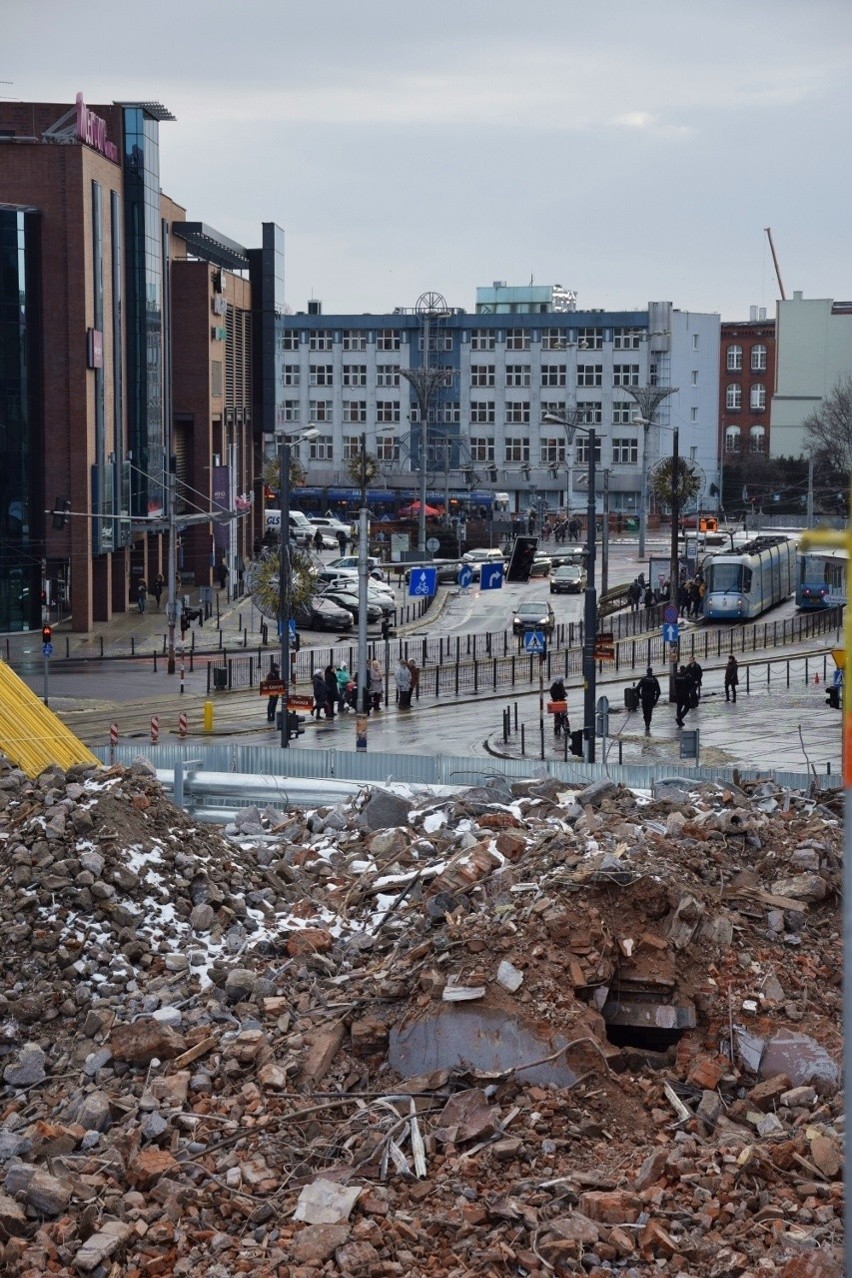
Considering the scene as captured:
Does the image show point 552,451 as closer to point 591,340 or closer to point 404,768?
point 591,340

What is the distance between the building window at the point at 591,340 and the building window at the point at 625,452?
6320 millimetres

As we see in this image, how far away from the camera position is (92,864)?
15.8 metres

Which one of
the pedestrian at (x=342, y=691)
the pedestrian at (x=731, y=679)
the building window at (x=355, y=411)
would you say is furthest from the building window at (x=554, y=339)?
the pedestrian at (x=342, y=691)

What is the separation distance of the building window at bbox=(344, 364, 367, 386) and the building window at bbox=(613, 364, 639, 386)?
18555 mm

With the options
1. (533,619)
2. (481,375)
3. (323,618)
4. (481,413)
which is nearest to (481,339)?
(481,375)

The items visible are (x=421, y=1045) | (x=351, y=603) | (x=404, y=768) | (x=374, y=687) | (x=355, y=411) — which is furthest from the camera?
(x=355, y=411)

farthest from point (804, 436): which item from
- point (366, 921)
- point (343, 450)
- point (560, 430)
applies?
point (366, 921)

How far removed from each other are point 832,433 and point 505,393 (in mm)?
22011

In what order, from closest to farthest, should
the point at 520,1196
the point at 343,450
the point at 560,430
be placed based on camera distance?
the point at 520,1196 → the point at 560,430 → the point at 343,450

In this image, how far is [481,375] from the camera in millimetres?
117312

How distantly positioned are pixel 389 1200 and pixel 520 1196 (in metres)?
0.90

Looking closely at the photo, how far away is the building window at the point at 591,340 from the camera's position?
114 meters

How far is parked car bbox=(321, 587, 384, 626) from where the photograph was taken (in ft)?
195

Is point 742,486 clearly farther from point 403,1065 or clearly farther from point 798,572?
point 403,1065
